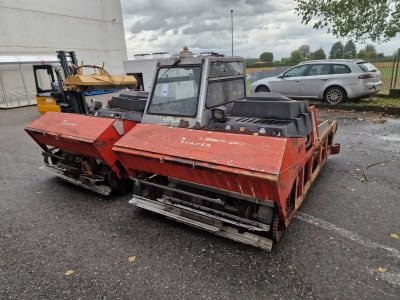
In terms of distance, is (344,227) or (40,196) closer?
(344,227)

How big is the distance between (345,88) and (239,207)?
8743 mm

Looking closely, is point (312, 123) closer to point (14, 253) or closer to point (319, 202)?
point (319, 202)

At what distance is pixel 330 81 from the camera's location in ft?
33.3

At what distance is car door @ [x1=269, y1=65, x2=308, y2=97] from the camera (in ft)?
35.7

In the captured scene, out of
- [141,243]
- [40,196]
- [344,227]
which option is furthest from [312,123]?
[40,196]

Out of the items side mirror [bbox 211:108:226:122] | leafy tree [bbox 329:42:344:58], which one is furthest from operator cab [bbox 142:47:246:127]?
leafy tree [bbox 329:42:344:58]

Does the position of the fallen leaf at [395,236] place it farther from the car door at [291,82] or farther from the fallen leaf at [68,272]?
the car door at [291,82]

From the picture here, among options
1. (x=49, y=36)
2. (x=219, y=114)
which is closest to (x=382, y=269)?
(x=219, y=114)

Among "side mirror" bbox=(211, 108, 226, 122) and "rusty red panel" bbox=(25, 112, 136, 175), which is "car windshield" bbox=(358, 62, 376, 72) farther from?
"rusty red panel" bbox=(25, 112, 136, 175)

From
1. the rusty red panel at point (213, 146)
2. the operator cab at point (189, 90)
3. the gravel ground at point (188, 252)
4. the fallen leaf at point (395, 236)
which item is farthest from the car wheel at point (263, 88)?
the fallen leaf at point (395, 236)

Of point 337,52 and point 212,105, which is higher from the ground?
point 337,52

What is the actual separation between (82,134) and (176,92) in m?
1.43

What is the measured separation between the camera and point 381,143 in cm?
630

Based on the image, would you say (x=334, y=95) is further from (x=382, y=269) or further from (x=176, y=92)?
(x=382, y=269)
